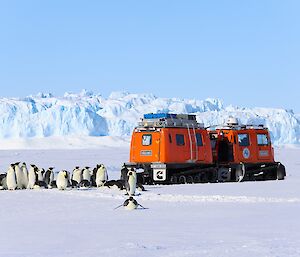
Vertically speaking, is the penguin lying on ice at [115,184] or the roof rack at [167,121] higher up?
the roof rack at [167,121]

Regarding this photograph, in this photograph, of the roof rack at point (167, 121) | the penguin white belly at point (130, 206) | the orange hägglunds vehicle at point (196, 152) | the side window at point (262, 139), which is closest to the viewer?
the penguin white belly at point (130, 206)

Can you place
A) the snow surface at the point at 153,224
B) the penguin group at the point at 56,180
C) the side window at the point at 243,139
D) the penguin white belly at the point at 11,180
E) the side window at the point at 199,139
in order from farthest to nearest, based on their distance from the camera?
the side window at the point at 243,139 < the side window at the point at 199,139 < the penguin white belly at the point at 11,180 < the penguin group at the point at 56,180 < the snow surface at the point at 153,224

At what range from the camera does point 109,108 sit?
12900cm

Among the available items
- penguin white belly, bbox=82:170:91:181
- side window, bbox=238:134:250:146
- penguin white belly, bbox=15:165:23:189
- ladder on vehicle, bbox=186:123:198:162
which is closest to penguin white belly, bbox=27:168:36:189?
penguin white belly, bbox=15:165:23:189

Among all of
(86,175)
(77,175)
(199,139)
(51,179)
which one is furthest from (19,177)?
(199,139)

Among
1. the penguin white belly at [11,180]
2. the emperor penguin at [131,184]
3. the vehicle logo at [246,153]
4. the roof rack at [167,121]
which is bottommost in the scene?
the emperor penguin at [131,184]

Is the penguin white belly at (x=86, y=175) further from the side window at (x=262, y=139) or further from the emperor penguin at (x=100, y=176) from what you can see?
the side window at (x=262, y=139)

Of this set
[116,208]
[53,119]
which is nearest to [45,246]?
[116,208]

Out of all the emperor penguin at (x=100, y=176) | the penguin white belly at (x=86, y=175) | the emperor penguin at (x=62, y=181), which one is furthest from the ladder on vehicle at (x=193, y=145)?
the emperor penguin at (x=62, y=181)

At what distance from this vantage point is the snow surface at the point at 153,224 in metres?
7.68

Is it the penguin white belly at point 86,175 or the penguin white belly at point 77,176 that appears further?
the penguin white belly at point 86,175

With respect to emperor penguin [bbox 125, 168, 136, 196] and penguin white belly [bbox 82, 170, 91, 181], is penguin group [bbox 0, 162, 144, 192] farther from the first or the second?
emperor penguin [bbox 125, 168, 136, 196]

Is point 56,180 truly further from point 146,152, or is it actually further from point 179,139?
point 179,139

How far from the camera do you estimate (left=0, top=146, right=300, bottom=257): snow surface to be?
768 centimetres
